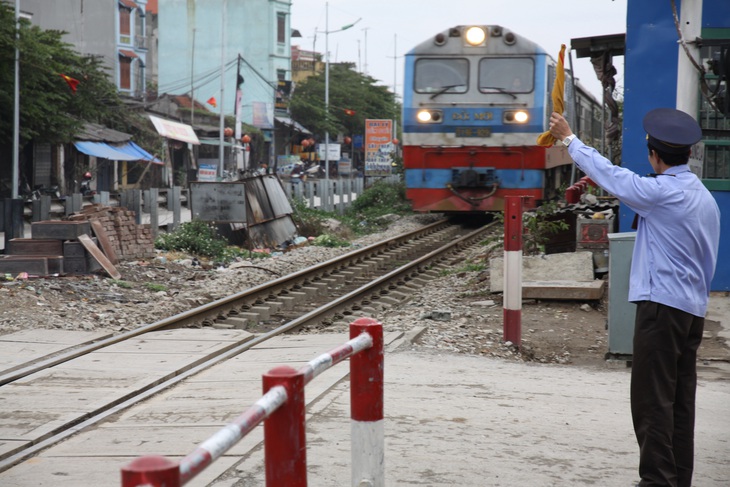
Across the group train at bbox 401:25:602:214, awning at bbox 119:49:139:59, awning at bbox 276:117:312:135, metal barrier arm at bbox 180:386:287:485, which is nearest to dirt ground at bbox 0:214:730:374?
train at bbox 401:25:602:214

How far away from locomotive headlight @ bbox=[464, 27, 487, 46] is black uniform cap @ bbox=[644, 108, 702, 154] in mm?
15610

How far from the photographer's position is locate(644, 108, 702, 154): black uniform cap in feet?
14.5

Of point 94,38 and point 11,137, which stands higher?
point 94,38

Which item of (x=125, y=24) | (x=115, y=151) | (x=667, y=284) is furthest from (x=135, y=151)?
(x=667, y=284)

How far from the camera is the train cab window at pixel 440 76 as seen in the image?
19938mm

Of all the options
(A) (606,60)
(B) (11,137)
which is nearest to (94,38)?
(B) (11,137)

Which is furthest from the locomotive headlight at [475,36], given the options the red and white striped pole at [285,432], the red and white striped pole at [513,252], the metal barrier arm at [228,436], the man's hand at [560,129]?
the metal barrier arm at [228,436]

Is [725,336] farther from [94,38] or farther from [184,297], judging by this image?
[94,38]

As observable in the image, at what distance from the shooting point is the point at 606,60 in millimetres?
16719

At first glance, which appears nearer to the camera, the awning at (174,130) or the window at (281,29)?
the awning at (174,130)

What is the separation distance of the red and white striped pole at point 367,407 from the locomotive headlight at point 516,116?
53.2 feet

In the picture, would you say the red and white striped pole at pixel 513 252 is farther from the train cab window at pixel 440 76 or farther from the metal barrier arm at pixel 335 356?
the train cab window at pixel 440 76

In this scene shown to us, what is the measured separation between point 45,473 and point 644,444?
2798 mm

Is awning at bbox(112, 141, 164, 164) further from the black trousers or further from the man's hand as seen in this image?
the black trousers
